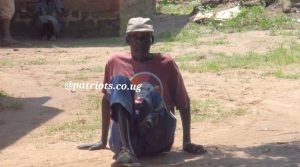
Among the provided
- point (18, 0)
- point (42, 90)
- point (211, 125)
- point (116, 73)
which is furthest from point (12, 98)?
point (18, 0)

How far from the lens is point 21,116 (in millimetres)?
6852

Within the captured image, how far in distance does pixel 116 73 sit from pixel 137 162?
0.63m

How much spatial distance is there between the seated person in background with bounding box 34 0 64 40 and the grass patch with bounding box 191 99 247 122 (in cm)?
606

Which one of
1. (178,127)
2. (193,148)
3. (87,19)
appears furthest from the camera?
(87,19)

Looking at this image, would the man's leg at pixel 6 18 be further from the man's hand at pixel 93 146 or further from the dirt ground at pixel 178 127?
the man's hand at pixel 93 146

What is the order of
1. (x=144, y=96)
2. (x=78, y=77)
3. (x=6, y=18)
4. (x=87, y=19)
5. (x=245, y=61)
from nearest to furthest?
(x=144, y=96)
(x=78, y=77)
(x=245, y=61)
(x=6, y=18)
(x=87, y=19)

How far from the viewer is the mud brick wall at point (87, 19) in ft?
42.8

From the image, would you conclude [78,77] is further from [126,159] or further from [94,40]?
[126,159]

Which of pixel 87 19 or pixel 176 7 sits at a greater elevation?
pixel 176 7

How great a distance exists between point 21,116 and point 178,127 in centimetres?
159

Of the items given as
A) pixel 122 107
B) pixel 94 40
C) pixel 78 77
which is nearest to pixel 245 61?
pixel 78 77

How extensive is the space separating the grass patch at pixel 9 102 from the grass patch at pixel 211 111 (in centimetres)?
174

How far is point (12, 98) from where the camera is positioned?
762 cm

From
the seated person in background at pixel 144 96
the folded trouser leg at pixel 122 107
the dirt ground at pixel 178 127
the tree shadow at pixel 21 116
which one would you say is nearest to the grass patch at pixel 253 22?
the dirt ground at pixel 178 127
